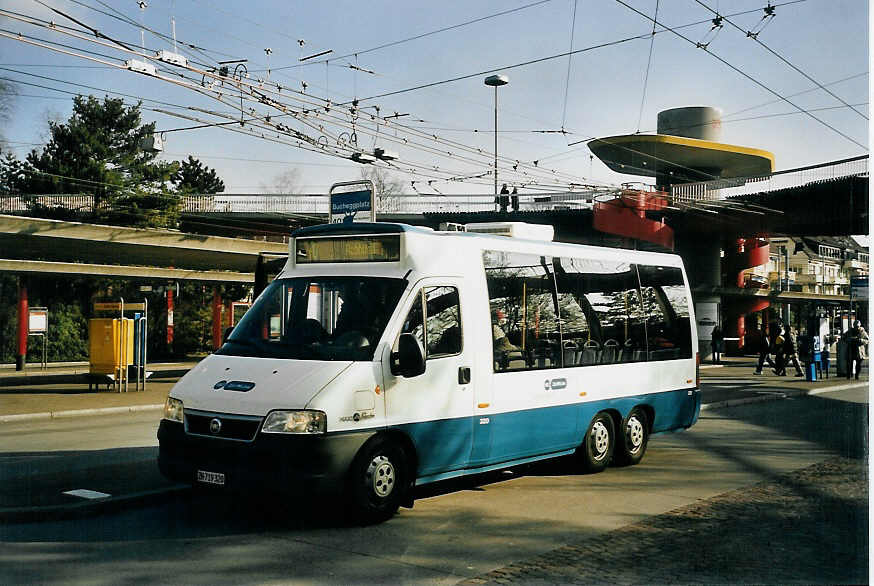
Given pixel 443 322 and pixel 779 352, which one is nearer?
pixel 443 322

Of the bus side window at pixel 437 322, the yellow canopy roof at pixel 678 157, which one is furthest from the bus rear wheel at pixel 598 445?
the yellow canopy roof at pixel 678 157

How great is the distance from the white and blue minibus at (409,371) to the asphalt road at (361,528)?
0.41 m

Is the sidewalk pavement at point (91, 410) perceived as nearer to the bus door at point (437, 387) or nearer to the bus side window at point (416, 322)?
the bus door at point (437, 387)

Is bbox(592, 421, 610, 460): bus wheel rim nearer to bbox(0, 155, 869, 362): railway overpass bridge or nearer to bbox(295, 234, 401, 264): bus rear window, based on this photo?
bbox(295, 234, 401, 264): bus rear window

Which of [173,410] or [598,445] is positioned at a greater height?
[173,410]

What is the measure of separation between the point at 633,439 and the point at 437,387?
388cm

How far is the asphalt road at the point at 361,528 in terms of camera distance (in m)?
6.34

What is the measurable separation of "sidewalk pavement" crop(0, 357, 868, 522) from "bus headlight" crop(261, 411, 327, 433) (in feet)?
6.59

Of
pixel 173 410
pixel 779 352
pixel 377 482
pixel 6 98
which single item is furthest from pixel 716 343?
pixel 173 410

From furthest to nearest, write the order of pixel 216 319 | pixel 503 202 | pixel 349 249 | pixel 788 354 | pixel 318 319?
pixel 503 202 < pixel 216 319 < pixel 788 354 < pixel 349 249 < pixel 318 319

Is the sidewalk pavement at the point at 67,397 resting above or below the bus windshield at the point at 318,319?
below

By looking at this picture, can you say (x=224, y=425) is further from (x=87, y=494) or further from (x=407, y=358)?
(x=87, y=494)

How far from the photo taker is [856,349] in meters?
28.2

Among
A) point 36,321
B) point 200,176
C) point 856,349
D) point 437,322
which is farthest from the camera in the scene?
point 200,176
